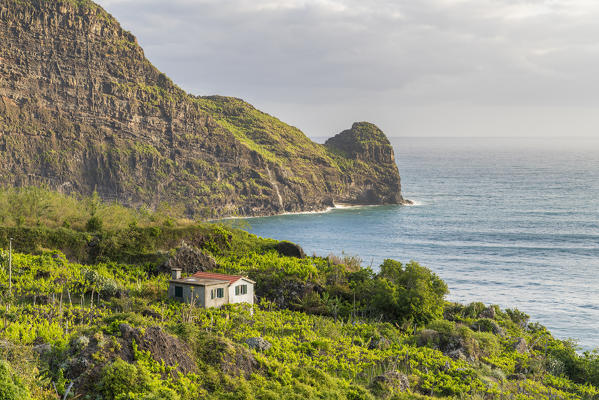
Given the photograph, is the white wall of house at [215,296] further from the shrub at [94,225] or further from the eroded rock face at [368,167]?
the eroded rock face at [368,167]

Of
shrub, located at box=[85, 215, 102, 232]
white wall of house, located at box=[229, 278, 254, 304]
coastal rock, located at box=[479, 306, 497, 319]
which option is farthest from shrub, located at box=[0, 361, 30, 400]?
coastal rock, located at box=[479, 306, 497, 319]

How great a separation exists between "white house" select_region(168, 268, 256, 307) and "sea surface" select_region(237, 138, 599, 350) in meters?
32.5

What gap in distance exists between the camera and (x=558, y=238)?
96250 mm

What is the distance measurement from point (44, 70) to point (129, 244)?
96.7m

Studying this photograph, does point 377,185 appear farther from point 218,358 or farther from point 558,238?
point 218,358

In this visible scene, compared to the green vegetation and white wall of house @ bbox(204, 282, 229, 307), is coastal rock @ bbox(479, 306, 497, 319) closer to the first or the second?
the green vegetation

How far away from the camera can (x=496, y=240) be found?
9919 cm

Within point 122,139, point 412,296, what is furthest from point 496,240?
point 122,139

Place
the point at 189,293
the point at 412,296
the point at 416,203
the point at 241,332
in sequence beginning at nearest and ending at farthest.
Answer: the point at 241,332 < the point at 189,293 < the point at 412,296 < the point at 416,203

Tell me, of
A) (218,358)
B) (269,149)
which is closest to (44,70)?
(269,149)

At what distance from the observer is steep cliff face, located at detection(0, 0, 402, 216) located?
410ft

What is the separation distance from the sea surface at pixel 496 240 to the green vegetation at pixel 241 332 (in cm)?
1651

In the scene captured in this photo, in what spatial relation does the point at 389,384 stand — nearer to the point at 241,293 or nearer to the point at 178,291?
the point at 241,293

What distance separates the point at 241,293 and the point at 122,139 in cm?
11115
